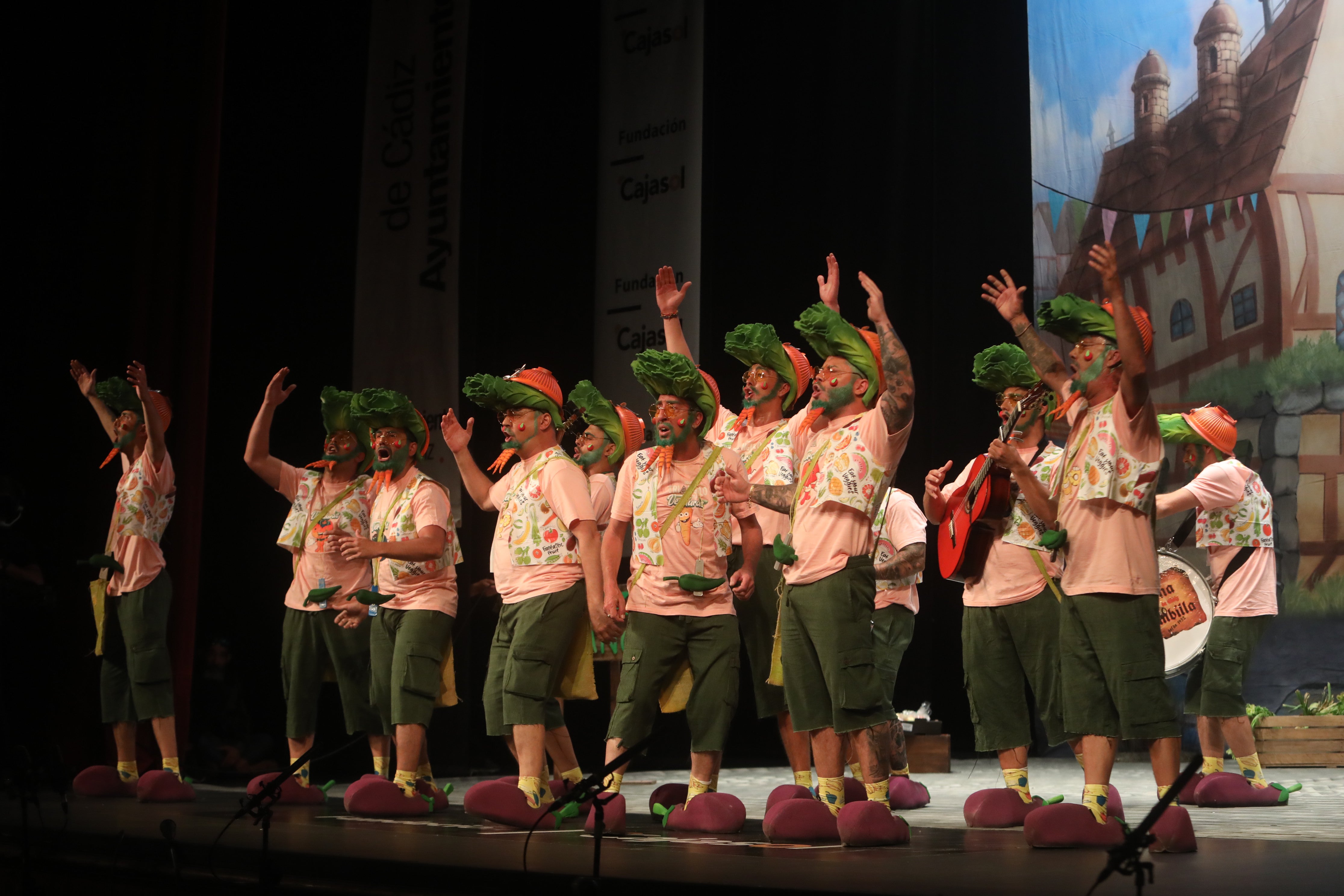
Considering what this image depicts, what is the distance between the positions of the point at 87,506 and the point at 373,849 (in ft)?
17.2

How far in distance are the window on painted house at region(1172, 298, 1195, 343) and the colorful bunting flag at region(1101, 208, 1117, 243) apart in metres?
0.59

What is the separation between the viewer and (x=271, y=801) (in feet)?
11.7

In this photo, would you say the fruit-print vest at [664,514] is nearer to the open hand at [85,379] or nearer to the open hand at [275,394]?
the open hand at [275,394]

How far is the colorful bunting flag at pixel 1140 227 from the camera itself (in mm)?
8719

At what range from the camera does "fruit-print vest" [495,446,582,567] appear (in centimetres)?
568

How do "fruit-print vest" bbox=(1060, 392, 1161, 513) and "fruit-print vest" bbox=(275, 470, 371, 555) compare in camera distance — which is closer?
"fruit-print vest" bbox=(1060, 392, 1161, 513)

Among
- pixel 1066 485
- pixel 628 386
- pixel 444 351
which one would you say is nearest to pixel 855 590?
pixel 1066 485

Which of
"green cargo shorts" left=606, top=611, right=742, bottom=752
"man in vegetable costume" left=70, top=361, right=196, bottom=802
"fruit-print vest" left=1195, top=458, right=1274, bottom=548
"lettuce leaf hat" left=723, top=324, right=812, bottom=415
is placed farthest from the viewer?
"man in vegetable costume" left=70, top=361, right=196, bottom=802

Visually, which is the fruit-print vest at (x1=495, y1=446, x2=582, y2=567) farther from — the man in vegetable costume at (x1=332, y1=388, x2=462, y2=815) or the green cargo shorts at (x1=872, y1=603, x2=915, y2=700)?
the green cargo shorts at (x1=872, y1=603, x2=915, y2=700)

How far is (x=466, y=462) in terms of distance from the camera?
6.59 meters

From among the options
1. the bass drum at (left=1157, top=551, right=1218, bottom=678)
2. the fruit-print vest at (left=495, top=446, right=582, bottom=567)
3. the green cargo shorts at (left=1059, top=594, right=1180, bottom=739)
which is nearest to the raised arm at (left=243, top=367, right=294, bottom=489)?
the fruit-print vest at (left=495, top=446, right=582, bottom=567)

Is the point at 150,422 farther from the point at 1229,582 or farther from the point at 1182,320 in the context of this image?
the point at 1182,320

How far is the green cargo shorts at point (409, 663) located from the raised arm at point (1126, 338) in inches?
127

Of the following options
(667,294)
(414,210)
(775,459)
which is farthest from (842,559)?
(414,210)
